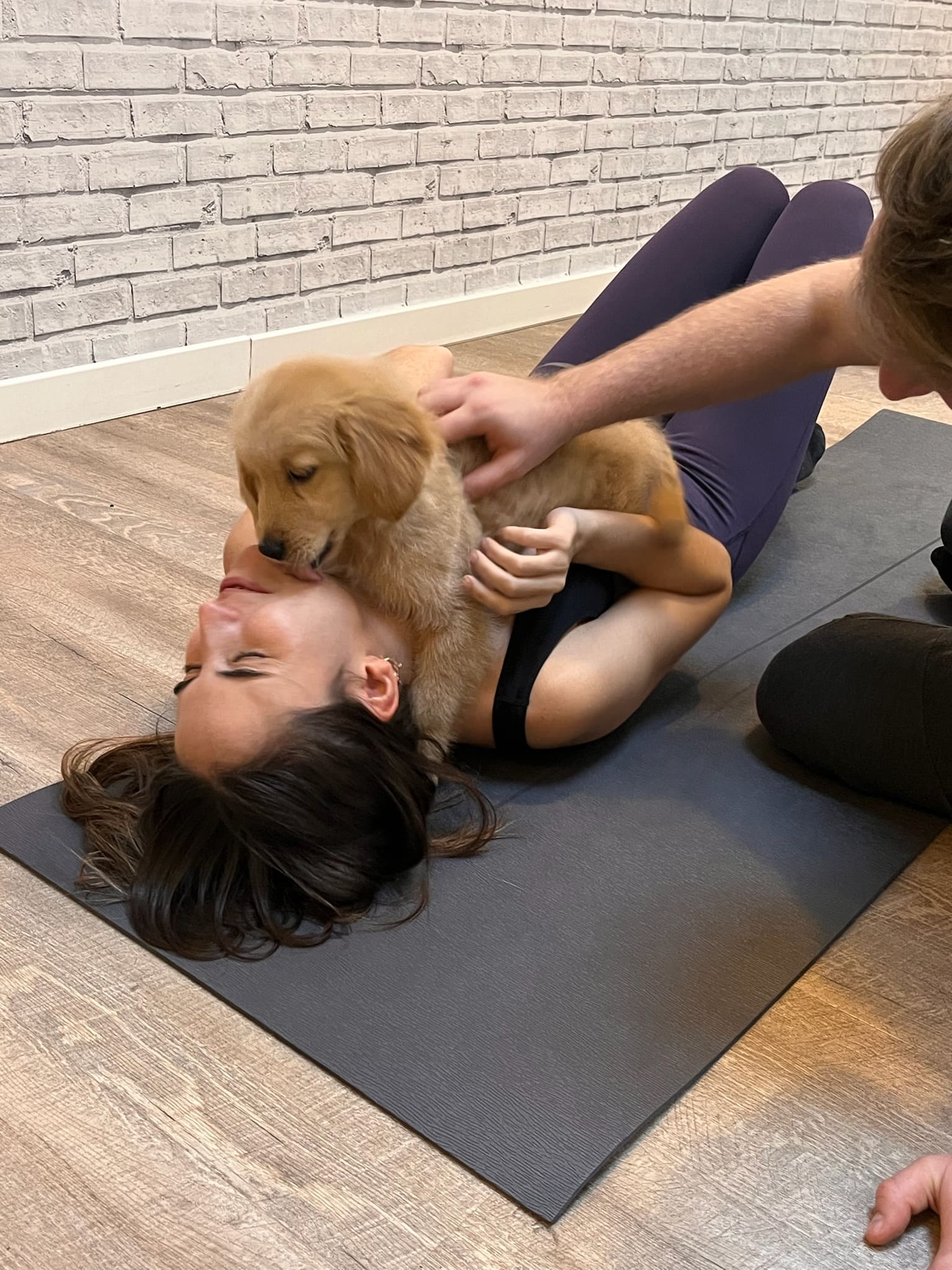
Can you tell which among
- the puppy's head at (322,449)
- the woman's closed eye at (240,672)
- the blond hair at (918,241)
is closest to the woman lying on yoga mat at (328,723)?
the woman's closed eye at (240,672)

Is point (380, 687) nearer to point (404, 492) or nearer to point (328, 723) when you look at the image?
point (328, 723)

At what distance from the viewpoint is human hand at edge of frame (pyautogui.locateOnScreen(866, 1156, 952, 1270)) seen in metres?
0.99

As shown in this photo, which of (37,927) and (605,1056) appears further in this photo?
(37,927)

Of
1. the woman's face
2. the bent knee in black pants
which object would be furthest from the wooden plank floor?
the woman's face

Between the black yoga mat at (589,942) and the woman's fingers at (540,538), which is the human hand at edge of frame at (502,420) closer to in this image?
the woman's fingers at (540,538)

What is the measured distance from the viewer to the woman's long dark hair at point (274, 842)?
4.11 feet

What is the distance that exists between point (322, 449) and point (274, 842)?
0.42m

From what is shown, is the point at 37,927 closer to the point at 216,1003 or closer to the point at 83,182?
the point at 216,1003

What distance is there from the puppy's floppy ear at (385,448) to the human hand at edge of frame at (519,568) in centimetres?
16

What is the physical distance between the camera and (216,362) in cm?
294

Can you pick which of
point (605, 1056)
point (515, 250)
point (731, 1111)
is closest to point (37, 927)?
point (605, 1056)

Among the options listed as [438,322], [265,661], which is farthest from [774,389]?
[438,322]

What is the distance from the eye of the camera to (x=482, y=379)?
146 centimetres

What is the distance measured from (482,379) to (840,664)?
616mm
